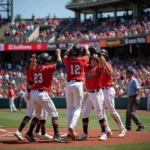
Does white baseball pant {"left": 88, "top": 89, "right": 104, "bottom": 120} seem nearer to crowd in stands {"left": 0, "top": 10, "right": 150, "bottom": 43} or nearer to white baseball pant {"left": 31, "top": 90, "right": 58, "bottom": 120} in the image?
white baseball pant {"left": 31, "top": 90, "right": 58, "bottom": 120}

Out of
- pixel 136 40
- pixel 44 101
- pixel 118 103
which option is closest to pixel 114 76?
pixel 118 103

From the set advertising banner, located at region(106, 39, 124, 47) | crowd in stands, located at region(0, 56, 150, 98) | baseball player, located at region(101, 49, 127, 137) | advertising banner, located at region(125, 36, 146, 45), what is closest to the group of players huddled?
baseball player, located at region(101, 49, 127, 137)

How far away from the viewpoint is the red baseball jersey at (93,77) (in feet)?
30.2

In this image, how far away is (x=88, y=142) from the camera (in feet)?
29.1

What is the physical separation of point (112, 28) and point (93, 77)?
25553 mm

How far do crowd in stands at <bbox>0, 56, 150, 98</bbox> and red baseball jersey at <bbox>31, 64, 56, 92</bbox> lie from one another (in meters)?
16.6

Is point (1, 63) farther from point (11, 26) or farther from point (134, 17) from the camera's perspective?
point (134, 17)

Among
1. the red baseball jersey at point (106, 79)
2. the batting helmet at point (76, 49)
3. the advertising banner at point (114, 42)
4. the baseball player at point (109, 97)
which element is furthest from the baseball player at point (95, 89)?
the advertising banner at point (114, 42)

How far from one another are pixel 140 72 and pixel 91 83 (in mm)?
18209

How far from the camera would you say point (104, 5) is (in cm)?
3834

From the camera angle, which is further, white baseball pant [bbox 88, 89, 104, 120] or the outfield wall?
the outfield wall

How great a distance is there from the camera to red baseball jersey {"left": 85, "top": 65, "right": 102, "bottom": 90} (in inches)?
363

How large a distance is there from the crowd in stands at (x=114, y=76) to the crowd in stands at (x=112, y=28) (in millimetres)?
2201

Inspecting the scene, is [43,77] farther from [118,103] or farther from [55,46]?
[55,46]
